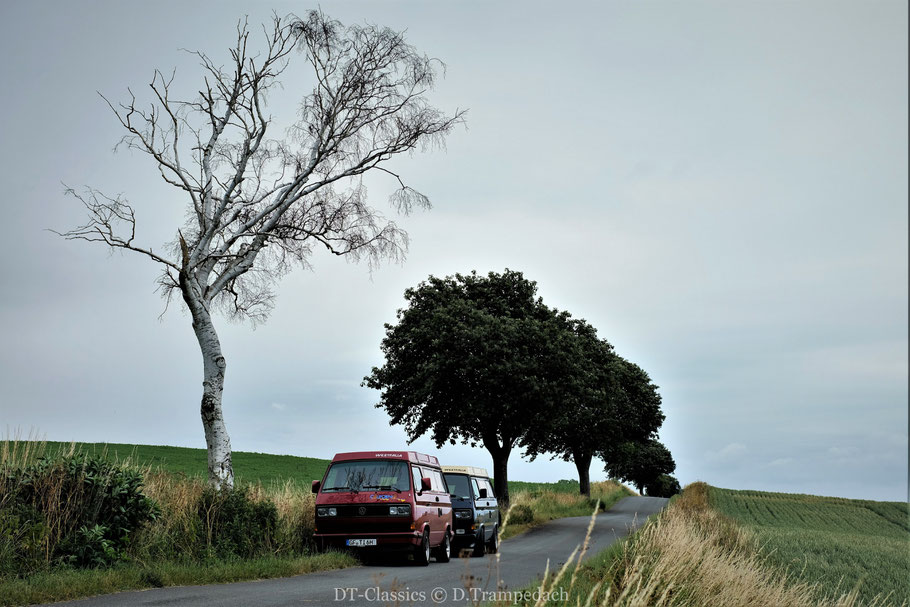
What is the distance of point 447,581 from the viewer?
46.9 feet

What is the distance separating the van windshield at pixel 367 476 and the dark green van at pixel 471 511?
4348 mm

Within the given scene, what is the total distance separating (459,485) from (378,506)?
229 inches

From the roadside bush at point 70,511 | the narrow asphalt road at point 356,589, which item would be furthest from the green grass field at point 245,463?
the roadside bush at point 70,511

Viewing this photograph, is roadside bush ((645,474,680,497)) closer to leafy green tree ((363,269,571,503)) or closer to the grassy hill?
the grassy hill

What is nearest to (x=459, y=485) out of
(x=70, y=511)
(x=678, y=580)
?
(x=70, y=511)

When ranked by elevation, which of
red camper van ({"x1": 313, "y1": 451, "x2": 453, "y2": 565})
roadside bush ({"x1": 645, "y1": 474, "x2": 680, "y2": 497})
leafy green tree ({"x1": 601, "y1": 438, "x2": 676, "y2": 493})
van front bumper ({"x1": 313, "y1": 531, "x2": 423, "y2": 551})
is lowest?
van front bumper ({"x1": 313, "y1": 531, "x2": 423, "y2": 551})

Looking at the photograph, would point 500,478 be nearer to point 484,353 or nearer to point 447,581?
point 484,353

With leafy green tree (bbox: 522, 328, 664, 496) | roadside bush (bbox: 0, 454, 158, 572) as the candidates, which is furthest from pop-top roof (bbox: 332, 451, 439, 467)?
leafy green tree (bbox: 522, 328, 664, 496)

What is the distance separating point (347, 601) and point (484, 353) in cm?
2278

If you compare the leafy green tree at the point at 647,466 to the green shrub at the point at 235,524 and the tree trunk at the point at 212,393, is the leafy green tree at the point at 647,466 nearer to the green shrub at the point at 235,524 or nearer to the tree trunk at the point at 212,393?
the tree trunk at the point at 212,393

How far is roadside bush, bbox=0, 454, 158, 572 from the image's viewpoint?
12555 millimetres

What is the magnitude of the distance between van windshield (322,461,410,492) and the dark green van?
4348mm

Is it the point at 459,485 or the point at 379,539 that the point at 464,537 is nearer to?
the point at 459,485

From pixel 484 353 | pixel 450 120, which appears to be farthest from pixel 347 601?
pixel 484 353
